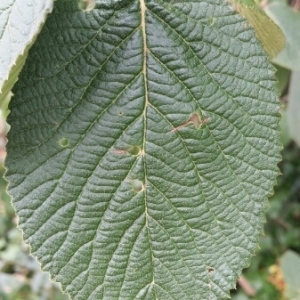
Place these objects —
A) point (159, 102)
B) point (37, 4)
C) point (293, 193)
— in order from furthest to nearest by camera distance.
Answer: point (293, 193) < point (159, 102) < point (37, 4)

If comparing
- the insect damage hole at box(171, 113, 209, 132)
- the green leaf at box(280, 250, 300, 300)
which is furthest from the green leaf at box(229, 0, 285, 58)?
the green leaf at box(280, 250, 300, 300)

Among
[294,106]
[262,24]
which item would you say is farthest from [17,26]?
[294,106]

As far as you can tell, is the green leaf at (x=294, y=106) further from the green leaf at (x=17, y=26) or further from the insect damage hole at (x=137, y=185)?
the green leaf at (x=17, y=26)

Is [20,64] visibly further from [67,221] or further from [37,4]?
[67,221]

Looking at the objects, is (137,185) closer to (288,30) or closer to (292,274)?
(288,30)

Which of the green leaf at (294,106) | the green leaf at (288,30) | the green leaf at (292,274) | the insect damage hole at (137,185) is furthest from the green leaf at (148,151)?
the green leaf at (292,274)

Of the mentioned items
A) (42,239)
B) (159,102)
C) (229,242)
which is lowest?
(42,239)

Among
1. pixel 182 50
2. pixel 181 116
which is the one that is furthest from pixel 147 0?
pixel 181 116
